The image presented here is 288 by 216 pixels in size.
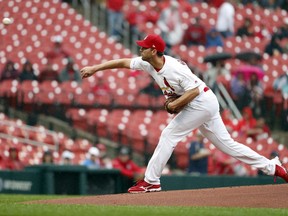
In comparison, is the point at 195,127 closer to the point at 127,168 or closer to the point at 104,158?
the point at 127,168

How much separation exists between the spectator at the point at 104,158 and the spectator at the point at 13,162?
1.39 metres

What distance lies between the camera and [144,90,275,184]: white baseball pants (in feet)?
34.1

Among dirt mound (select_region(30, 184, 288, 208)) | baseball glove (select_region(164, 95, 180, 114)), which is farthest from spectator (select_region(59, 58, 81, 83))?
baseball glove (select_region(164, 95, 180, 114))

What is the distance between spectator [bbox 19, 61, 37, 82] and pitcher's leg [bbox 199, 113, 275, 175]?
355 inches

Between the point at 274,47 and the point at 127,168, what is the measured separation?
25.4ft

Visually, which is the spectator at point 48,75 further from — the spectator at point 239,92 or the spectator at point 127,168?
the spectator at point 127,168

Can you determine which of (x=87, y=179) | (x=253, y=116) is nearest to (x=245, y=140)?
(x=253, y=116)

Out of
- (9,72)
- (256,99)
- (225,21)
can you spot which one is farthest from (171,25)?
(9,72)

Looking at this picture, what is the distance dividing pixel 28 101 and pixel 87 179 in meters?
3.85

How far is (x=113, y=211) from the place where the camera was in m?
8.98

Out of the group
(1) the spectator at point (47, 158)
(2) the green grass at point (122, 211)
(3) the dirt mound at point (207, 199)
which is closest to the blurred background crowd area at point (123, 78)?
(1) the spectator at point (47, 158)

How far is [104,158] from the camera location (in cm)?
1677

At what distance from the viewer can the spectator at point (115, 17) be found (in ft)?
70.8

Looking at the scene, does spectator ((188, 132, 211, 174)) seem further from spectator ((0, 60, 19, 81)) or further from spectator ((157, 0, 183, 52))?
spectator ((157, 0, 183, 52))
